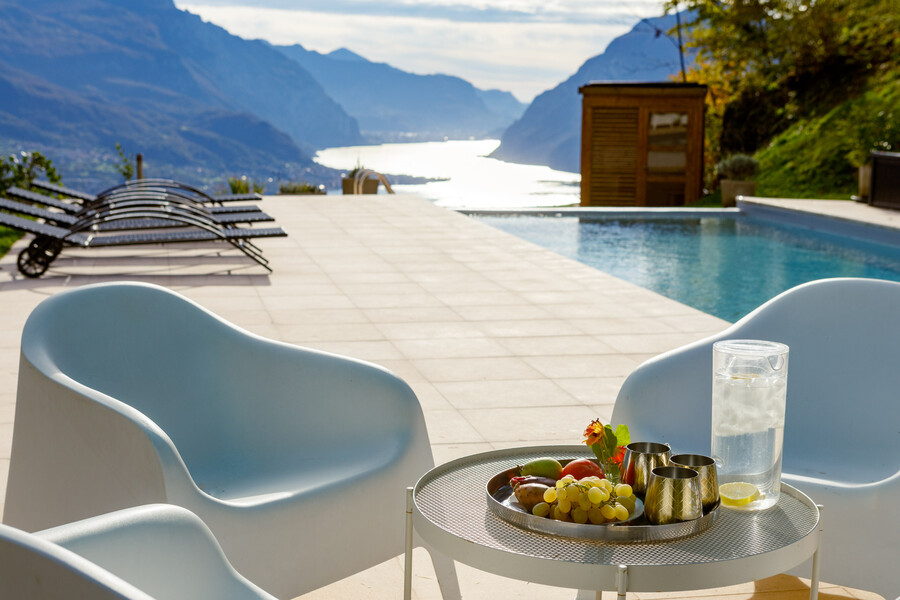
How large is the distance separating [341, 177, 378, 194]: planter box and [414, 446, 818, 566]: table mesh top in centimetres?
1473

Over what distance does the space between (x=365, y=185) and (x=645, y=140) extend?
470cm

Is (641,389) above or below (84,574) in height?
below

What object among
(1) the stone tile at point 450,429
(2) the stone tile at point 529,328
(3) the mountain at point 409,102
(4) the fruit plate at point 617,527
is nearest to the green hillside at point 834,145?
(2) the stone tile at point 529,328

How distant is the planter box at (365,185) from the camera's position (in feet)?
54.1

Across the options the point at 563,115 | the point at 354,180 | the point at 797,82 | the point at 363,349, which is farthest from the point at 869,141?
the point at 563,115

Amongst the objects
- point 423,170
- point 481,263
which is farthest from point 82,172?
point 481,263

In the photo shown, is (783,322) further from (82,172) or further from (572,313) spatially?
(82,172)

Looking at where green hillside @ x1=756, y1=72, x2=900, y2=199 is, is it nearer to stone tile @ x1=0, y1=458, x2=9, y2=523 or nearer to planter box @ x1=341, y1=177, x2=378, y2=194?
planter box @ x1=341, y1=177, x2=378, y2=194

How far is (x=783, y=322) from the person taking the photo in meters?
2.80

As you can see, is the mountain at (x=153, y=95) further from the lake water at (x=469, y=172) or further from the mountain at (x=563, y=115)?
the mountain at (x=563, y=115)

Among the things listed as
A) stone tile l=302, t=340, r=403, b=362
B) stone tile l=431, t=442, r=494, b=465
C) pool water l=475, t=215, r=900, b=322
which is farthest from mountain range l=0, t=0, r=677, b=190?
stone tile l=431, t=442, r=494, b=465

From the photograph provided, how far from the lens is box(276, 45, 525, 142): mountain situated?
16188 centimetres

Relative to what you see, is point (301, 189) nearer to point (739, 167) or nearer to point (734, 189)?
point (734, 189)

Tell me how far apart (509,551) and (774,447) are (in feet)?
1.77
